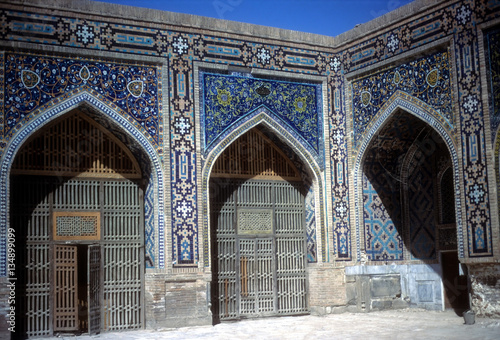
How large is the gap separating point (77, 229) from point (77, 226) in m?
0.05

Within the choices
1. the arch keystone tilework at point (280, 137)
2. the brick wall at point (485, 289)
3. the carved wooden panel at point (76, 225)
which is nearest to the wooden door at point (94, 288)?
the carved wooden panel at point (76, 225)

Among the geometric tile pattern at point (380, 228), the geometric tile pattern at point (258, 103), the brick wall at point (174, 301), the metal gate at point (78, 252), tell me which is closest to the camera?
the metal gate at point (78, 252)

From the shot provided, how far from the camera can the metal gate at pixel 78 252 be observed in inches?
420

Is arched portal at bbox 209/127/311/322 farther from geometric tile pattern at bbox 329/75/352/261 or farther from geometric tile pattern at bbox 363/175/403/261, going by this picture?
geometric tile pattern at bbox 363/175/403/261

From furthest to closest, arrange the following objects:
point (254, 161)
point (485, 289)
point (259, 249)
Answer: point (254, 161)
point (259, 249)
point (485, 289)

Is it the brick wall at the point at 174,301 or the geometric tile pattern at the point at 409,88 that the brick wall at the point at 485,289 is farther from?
the brick wall at the point at 174,301

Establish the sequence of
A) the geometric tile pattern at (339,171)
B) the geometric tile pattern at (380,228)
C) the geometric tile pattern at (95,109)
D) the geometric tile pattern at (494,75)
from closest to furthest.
Answer: the geometric tile pattern at (95,109) → the geometric tile pattern at (494,75) → the geometric tile pattern at (339,171) → the geometric tile pattern at (380,228)

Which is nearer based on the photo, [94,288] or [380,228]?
[94,288]

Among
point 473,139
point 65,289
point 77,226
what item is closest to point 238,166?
point 77,226

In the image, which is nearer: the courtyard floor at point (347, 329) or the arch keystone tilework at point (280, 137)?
the courtyard floor at point (347, 329)

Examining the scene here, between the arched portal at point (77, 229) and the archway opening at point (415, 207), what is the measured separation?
423 centimetres

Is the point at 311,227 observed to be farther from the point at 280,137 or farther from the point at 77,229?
the point at 77,229

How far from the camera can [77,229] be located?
1109 cm

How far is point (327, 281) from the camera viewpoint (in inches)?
490
